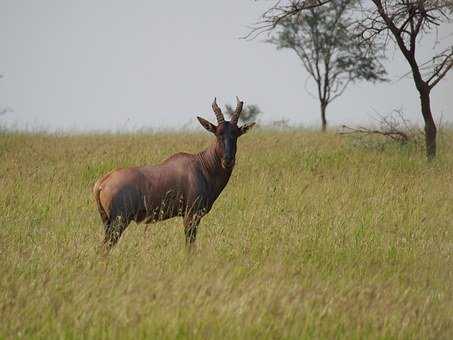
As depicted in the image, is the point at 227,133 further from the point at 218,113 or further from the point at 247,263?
the point at 247,263

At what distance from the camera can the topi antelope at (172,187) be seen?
825cm

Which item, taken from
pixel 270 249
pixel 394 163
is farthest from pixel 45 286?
pixel 394 163

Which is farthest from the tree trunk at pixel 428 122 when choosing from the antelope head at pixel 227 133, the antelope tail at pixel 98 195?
the antelope tail at pixel 98 195

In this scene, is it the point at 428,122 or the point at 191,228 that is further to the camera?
the point at 428,122

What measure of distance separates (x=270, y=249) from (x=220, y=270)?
132cm

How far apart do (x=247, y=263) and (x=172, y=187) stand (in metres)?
1.79

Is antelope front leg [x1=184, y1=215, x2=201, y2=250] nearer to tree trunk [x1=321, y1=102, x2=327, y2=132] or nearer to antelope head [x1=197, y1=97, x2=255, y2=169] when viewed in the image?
antelope head [x1=197, y1=97, x2=255, y2=169]

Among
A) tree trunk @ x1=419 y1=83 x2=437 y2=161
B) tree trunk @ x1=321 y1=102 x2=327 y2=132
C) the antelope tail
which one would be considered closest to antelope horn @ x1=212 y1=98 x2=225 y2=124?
the antelope tail

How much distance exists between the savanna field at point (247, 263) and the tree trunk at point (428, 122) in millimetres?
2350

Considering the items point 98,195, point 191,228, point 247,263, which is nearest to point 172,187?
point 191,228

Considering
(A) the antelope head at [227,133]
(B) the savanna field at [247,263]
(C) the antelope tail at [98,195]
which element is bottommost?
(B) the savanna field at [247,263]

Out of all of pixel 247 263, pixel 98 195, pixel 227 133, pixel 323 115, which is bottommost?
pixel 247 263

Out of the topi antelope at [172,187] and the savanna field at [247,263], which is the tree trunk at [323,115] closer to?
the savanna field at [247,263]

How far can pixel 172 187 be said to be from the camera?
866 cm
